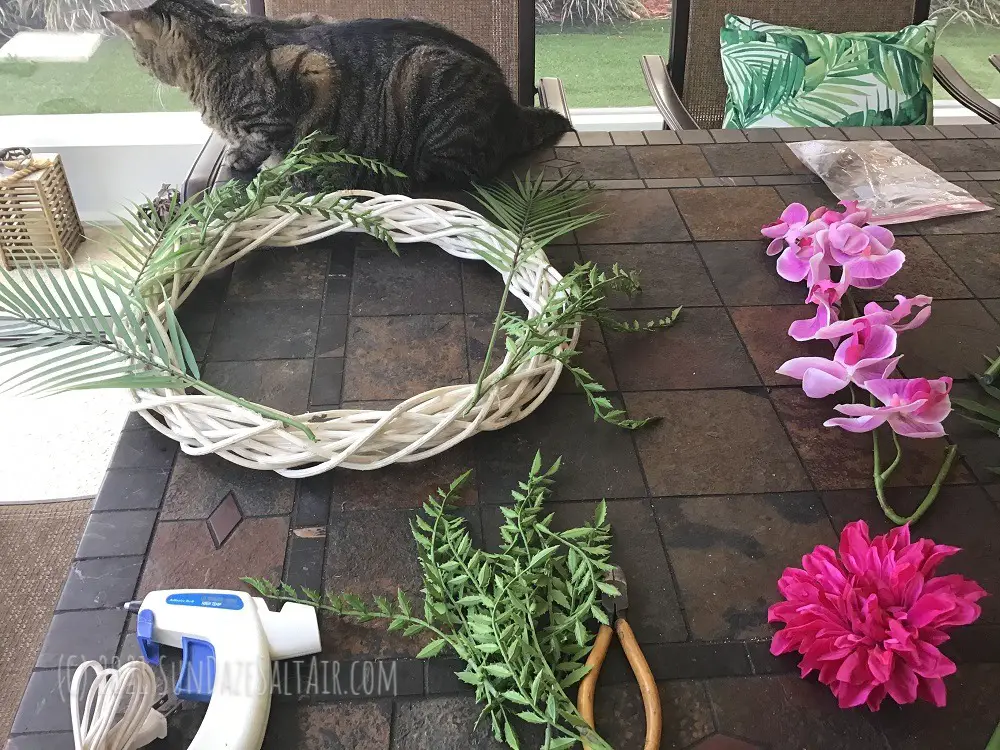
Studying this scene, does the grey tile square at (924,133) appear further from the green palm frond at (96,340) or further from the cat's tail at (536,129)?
the green palm frond at (96,340)

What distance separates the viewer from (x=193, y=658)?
0.53m

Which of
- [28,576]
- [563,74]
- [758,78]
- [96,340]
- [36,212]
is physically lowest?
[28,576]

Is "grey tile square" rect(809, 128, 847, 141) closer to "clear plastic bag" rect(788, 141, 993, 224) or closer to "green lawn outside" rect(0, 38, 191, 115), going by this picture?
"clear plastic bag" rect(788, 141, 993, 224)

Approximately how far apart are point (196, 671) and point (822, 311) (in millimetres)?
659

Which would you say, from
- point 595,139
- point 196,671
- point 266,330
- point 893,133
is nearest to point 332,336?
point 266,330

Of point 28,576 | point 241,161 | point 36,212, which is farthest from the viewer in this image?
point 36,212

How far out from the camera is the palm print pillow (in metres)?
1.53

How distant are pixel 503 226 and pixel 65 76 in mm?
1978

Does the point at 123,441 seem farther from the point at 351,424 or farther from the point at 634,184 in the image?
the point at 634,184

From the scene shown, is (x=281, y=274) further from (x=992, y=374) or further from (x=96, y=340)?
(x=992, y=374)

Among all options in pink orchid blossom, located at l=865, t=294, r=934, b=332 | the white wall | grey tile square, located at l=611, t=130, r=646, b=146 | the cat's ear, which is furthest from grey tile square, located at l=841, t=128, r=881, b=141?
the white wall

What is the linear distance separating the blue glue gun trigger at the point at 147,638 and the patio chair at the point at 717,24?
146 centimetres

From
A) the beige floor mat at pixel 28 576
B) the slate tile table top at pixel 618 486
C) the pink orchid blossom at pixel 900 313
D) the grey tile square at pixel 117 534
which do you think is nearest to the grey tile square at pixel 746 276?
the slate tile table top at pixel 618 486

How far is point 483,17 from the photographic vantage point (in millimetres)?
1660
